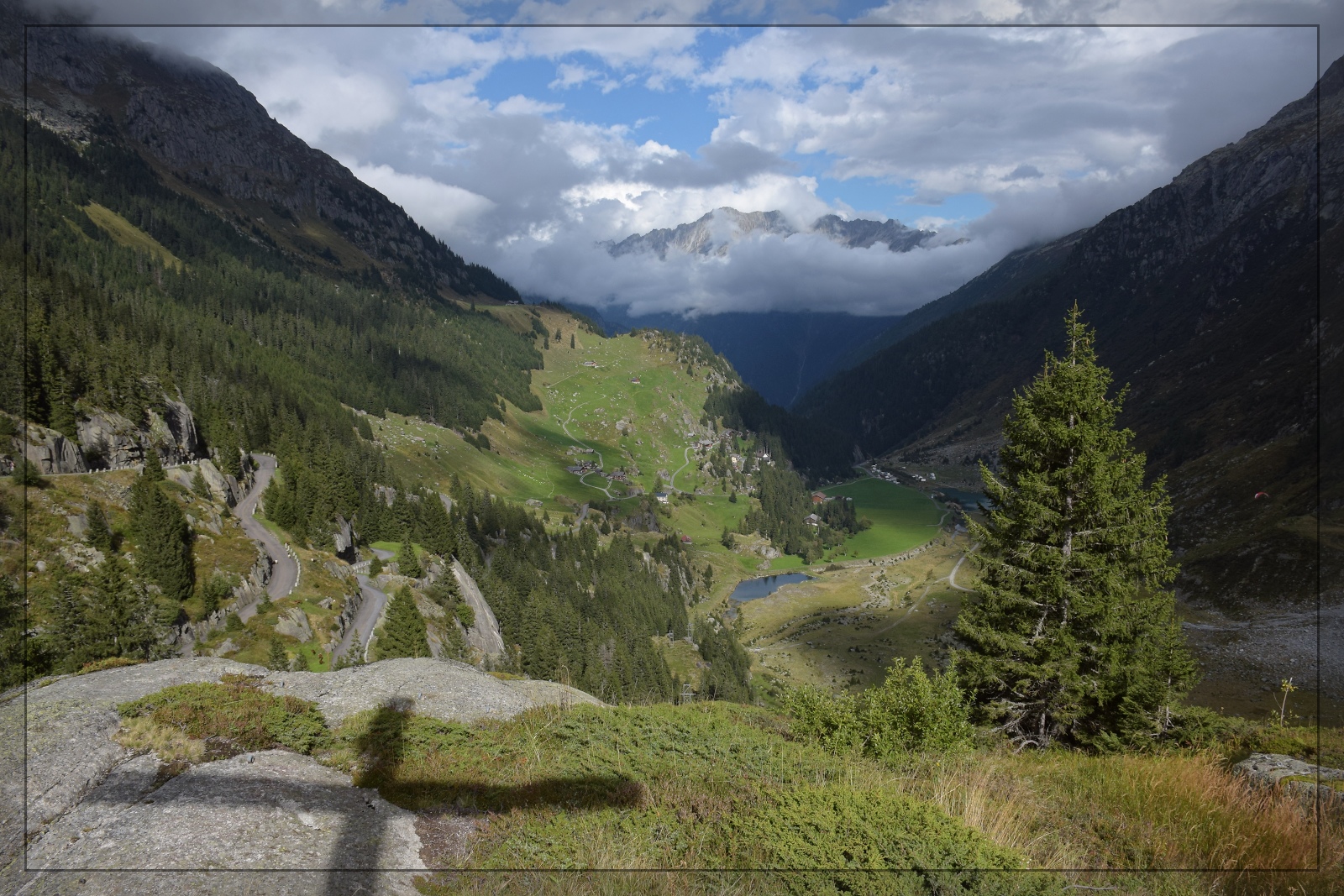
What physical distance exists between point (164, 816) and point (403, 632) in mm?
38393

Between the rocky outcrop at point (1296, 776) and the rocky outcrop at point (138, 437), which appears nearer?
the rocky outcrop at point (1296, 776)

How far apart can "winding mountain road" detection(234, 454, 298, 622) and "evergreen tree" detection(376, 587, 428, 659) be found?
29.1 ft

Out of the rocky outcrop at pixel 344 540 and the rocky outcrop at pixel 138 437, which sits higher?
the rocky outcrop at pixel 138 437

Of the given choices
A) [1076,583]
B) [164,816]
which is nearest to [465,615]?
[164,816]

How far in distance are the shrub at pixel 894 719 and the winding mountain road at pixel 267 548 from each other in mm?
42953

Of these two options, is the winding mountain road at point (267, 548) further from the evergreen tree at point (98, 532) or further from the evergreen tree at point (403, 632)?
the evergreen tree at point (98, 532)

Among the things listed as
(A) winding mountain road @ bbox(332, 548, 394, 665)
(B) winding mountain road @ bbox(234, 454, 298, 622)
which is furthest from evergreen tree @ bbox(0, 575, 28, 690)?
(A) winding mountain road @ bbox(332, 548, 394, 665)

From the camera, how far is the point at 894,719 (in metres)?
14.4

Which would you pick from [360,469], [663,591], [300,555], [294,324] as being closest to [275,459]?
[360,469]

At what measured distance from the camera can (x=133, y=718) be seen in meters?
12.1

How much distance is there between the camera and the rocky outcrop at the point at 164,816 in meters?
8.03

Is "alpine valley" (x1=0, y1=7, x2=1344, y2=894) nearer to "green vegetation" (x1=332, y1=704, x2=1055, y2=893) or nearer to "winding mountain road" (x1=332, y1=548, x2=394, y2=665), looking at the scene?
"green vegetation" (x1=332, y1=704, x2=1055, y2=893)

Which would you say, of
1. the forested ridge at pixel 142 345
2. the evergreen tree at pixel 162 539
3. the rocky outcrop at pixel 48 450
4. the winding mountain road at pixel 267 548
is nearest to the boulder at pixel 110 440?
the forested ridge at pixel 142 345

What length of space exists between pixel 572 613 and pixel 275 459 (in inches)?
2064
